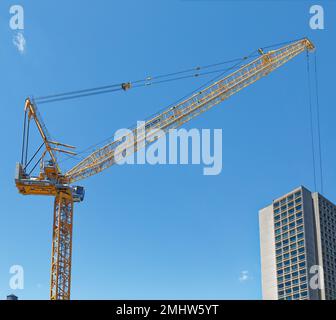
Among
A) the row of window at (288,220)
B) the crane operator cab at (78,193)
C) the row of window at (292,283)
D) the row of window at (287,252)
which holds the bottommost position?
the row of window at (292,283)

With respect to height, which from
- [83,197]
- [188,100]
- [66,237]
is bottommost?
[66,237]

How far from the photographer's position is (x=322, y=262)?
17075 centimetres

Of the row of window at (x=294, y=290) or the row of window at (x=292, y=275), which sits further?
the row of window at (x=292, y=275)

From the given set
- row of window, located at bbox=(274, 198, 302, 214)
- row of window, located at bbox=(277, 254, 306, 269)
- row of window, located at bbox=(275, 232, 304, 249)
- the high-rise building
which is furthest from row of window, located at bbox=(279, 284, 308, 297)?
row of window, located at bbox=(274, 198, 302, 214)

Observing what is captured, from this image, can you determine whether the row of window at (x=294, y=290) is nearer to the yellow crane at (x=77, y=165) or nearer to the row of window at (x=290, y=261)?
the row of window at (x=290, y=261)

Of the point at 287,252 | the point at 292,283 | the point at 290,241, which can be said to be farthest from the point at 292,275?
the point at 290,241

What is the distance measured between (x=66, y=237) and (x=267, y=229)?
91.3 m

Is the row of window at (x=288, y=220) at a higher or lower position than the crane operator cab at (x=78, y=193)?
higher

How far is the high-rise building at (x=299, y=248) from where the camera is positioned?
167500 millimetres

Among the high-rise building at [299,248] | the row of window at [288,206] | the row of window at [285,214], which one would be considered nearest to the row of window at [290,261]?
the high-rise building at [299,248]

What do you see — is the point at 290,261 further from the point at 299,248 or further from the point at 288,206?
the point at 288,206
